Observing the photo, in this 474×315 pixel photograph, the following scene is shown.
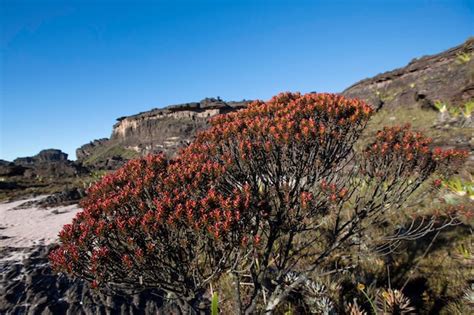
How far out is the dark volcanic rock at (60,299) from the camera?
20.6ft

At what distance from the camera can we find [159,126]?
9700 cm

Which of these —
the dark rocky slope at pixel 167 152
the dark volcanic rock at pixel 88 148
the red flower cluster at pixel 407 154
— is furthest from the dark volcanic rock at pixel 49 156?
Answer: the red flower cluster at pixel 407 154

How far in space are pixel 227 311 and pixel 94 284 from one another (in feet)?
11.9

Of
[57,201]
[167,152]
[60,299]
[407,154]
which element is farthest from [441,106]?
[57,201]

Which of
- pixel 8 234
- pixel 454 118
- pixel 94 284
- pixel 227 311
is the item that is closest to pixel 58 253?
pixel 94 284

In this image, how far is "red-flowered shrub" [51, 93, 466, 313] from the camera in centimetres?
399

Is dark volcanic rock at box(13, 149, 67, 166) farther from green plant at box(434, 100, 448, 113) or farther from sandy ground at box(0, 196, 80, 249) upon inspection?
green plant at box(434, 100, 448, 113)

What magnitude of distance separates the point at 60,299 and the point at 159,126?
94150mm

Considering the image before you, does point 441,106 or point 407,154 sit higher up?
point 441,106

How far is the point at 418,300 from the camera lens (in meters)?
5.87

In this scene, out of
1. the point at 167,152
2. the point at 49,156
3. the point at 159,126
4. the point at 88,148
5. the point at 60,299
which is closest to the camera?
the point at 60,299

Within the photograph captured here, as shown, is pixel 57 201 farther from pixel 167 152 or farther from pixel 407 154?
pixel 407 154

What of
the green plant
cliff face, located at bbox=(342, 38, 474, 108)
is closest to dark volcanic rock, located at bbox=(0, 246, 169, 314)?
the green plant

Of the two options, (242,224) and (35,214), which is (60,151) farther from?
(242,224)
